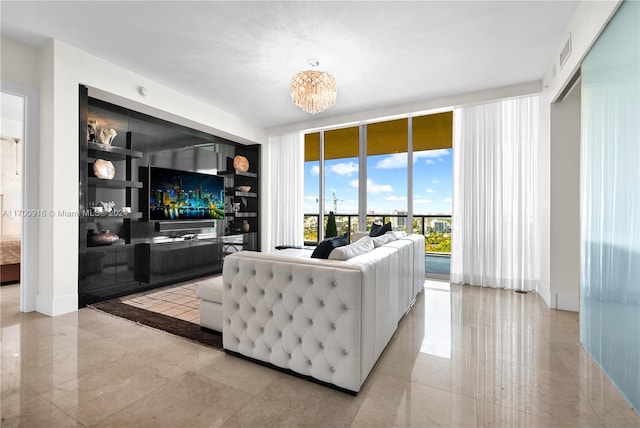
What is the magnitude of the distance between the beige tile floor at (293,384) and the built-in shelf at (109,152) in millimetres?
1894

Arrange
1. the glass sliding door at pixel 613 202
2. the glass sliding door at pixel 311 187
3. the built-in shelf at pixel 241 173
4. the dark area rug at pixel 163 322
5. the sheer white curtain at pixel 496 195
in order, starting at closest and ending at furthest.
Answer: the glass sliding door at pixel 613 202
the dark area rug at pixel 163 322
the sheer white curtain at pixel 496 195
the built-in shelf at pixel 241 173
the glass sliding door at pixel 311 187

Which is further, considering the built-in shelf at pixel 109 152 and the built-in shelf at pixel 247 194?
the built-in shelf at pixel 247 194

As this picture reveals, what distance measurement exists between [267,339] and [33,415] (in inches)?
48.4

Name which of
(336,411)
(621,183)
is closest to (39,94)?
(336,411)

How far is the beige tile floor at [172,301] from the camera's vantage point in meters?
2.98

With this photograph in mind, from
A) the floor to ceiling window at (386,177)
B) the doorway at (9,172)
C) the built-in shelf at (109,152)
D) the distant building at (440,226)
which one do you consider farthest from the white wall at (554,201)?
the doorway at (9,172)

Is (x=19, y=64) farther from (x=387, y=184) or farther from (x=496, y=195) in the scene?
(x=496, y=195)

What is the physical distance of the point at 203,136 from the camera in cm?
495

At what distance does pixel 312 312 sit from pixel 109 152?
11.0 ft

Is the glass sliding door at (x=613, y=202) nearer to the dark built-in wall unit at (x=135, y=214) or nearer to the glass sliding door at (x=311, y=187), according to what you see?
the glass sliding door at (x=311, y=187)

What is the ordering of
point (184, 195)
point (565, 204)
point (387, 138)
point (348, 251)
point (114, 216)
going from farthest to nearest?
point (387, 138), point (184, 195), point (114, 216), point (565, 204), point (348, 251)

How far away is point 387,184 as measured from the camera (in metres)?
5.76

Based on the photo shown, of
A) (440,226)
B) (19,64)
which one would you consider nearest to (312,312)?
(19,64)

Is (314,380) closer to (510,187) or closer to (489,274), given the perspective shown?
(489,274)
